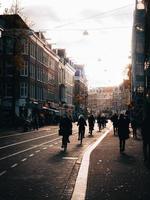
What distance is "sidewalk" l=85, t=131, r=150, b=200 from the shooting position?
10.9 m

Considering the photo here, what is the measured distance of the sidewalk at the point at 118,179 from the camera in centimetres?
1085

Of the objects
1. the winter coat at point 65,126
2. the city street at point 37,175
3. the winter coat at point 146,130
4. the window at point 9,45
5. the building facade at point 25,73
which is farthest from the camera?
the window at point 9,45

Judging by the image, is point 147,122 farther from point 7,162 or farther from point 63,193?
point 63,193

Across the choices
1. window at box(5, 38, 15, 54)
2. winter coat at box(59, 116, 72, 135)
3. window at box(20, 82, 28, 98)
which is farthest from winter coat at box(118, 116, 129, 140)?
window at box(20, 82, 28, 98)

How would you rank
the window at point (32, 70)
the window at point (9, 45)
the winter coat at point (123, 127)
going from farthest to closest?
the window at point (32, 70), the window at point (9, 45), the winter coat at point (123, 127)

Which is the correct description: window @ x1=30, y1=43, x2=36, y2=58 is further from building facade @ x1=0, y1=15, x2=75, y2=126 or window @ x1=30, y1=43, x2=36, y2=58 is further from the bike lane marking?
the bike lane marking

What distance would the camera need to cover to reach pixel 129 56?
98.8 meters

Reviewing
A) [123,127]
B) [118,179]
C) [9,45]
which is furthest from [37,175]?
[9,45]

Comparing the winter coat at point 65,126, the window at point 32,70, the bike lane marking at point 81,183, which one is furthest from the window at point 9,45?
the bike lane marking at point 81,183

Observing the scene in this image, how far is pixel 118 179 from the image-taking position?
13406mm

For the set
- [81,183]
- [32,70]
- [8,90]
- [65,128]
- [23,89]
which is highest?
[32,70]

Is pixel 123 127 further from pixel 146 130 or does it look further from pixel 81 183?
pixel 81 183

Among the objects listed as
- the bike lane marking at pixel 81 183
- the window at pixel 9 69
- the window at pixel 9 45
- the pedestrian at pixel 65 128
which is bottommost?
the bike lane marking at pixel 81 183

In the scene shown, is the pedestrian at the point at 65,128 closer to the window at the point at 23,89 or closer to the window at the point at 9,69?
the window at the point at 9,69
